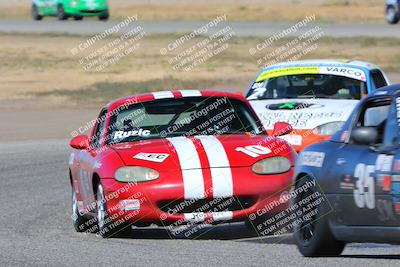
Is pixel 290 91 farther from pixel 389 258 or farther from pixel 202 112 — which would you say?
pixel 389 258

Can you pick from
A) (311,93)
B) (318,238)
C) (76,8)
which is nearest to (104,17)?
(76,8)

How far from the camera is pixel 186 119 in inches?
499

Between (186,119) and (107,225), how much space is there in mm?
1668

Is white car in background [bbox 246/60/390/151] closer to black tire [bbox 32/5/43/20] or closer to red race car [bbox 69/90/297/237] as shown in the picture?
red race car [bbox 69/90/297/237]

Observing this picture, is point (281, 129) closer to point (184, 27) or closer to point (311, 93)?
point (311, 93)

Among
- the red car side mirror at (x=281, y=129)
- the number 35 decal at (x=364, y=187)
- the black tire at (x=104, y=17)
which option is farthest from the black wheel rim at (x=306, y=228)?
the black tire at (x=104, y=17)

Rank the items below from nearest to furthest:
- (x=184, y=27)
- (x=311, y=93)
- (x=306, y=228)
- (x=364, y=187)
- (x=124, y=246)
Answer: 1. (x=364, y=187)
2. (x=306, y=228)
3. (x=124, y=246)
4. (x=311, y=93)
5. (x=184, y=27)

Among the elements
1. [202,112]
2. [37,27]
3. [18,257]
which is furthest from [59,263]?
[37,27]

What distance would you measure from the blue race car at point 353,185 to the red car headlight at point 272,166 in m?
1.45

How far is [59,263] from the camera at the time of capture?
30.2 feet

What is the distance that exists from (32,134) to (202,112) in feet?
39.7

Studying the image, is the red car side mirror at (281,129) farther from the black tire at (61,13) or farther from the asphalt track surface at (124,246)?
the black tire at (61,13)

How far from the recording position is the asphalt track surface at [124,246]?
9.21m

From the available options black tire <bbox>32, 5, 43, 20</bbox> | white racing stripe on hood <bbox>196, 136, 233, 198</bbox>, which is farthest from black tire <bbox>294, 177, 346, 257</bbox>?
black tire <bbox>32, 5, 43, 20</bbox>
